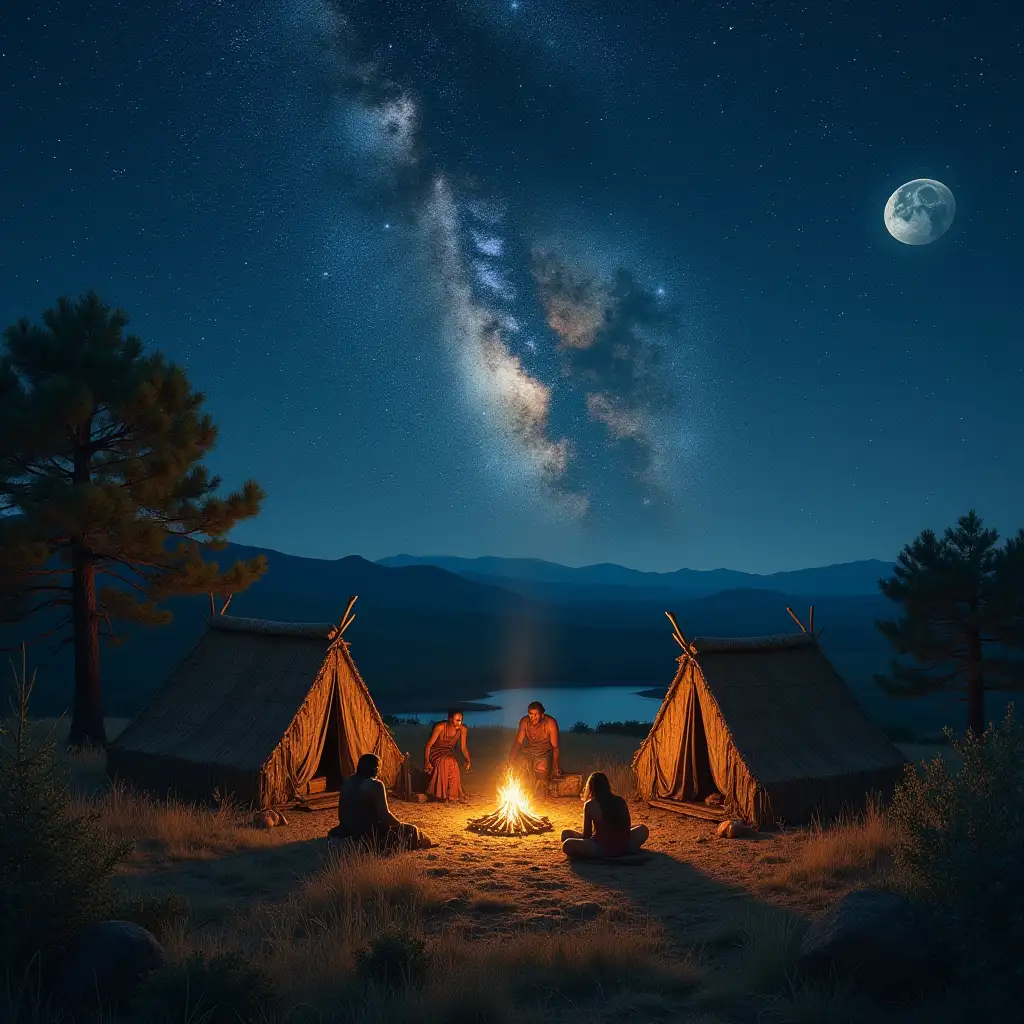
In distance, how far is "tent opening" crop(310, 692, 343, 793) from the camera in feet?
45.8

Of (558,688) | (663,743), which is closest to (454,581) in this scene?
(558,688)

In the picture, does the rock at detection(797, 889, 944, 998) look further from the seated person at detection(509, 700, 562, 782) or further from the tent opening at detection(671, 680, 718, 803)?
the seated person at detection(509, 700, 562, 782)

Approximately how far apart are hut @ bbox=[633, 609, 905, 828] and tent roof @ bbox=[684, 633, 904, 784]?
18 millimetres

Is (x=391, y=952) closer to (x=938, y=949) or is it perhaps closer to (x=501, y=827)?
(x=938, y=949)

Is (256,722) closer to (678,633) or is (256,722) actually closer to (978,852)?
(678,633)

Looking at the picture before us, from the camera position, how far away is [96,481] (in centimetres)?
1733

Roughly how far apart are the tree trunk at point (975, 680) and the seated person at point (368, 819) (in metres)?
14.3

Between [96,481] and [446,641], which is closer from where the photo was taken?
[96,481]

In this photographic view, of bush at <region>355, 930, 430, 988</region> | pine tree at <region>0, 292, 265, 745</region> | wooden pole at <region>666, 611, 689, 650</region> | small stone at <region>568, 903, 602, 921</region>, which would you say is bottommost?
small stone at <region>568, 903, 602, 921</region>

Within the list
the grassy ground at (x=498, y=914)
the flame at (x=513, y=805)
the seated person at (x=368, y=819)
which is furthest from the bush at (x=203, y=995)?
the flame at (x=513, y=805)

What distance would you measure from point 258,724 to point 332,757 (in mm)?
2029

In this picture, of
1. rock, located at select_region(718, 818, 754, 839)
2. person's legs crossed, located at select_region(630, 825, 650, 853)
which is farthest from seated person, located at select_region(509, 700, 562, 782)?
person's legs crossed, located at select_region(630, 825, 650, 853)

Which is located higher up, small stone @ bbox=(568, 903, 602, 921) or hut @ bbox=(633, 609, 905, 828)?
hut @ bbox=(633, 609, 905, 828)

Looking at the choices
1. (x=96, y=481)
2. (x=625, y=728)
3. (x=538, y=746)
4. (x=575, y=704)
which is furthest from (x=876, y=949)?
(x=575, y=704)
